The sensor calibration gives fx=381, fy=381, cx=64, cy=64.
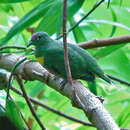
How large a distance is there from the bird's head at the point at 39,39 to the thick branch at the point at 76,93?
0.55 feet

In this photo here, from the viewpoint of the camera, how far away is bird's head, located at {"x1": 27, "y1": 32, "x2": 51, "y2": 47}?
122cm

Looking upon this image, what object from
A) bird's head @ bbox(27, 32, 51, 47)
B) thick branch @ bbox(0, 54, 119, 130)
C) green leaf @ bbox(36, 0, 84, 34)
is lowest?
thick branch @ bbox(0, 54, 119, 130)

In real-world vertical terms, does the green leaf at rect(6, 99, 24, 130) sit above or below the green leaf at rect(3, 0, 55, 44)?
below

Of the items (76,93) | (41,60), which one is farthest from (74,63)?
(76,93)

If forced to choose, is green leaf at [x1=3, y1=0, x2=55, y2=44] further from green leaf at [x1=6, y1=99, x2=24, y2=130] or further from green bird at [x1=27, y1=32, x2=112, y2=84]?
green leaf at [x1=6, y1=99, x2=24, y2=130]

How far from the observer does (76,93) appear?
823 millimetres

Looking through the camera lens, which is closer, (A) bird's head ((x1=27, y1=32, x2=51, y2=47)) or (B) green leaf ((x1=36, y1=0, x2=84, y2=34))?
(B) green leaf ((x1=36, y1=0, x2=84, y2=34))

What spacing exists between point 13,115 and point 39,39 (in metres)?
0.49

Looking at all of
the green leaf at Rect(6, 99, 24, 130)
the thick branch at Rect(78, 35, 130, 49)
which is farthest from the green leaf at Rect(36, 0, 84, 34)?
the green leaf at Rect(6, 99, 24, 130)

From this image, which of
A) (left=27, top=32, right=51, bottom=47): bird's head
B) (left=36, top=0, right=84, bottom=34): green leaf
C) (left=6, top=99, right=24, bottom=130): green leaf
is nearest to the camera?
(left=6, top=99, right=24, bottom=130): green leaf

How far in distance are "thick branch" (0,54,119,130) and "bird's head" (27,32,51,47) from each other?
168mm

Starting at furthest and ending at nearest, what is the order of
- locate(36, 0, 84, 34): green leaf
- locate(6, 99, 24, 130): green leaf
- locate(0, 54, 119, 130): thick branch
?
1. locate(36, 0, 84, 34): green leaf
2. locate(6, 99, 24, 130): green leaf
3. locate(0, 54, 119, 130): thick branch

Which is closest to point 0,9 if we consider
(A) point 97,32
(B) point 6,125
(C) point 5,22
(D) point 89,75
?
(C) point 5,22

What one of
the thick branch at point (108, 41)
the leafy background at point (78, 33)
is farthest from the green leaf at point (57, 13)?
the thick branch at point (108, 41)
